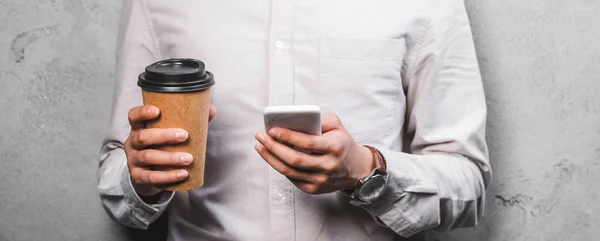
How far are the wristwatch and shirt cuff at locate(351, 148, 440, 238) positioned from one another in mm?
20

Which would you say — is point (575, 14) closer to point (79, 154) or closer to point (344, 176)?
point (344, 176)

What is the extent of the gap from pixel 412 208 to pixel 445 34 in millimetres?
335

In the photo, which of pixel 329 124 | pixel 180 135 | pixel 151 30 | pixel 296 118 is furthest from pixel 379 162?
pixel 151 30

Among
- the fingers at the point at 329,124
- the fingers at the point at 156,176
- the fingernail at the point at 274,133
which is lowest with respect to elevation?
the fingers at the point at 156,176

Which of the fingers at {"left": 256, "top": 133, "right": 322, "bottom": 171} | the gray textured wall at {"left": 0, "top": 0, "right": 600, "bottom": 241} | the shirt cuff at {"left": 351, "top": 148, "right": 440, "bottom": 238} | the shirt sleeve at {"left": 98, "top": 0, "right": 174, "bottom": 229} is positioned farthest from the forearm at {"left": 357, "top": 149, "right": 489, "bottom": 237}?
the shirt sleeve at {"left": 98, "top": 0, "right": 174, "bottom": 229}

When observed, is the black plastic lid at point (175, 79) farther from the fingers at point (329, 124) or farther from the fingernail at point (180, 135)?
the fingers at point (329, 124)

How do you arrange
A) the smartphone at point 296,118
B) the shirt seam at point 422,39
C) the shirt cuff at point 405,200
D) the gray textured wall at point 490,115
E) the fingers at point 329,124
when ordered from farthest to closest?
the gray textured wall at point 490,115
the shirt seam at point 422,39
the shirt cuff at point 405,200
the fingers at point 329,124
the smartphone at point 296,118

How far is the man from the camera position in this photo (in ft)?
4.06

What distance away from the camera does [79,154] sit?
1.61 m

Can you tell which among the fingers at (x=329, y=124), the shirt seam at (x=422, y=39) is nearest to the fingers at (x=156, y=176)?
the fingers at (x=329, y=124)

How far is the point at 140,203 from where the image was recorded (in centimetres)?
121

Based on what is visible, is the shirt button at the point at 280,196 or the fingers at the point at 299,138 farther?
the shirt button at the point at 280,196

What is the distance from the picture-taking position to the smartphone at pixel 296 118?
929 millimetres

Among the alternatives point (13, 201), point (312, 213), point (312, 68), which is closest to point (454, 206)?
point (312, 213)
